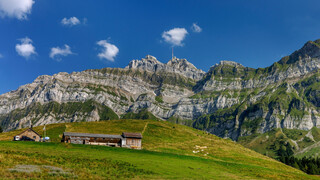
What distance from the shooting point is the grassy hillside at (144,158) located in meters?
38.5

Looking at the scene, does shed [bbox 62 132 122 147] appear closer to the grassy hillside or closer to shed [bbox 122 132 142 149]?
shed [bbox 122 132 142 149]

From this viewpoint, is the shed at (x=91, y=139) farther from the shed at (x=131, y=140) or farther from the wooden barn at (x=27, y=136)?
the wooden barn at (x=27, y=136)

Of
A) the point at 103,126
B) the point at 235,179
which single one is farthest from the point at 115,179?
the point at 103,126

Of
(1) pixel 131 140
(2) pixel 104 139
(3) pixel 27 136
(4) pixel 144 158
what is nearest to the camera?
(4) pixel 144 158

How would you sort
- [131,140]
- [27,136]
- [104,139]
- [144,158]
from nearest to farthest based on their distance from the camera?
1. [144,158]
2. [131,140]
3. [104,139]
4. [27,136]

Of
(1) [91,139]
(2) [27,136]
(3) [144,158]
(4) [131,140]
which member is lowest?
(3) [144,158]

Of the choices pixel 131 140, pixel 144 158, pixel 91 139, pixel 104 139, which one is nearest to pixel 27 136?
pixel 91 139

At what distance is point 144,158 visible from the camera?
206 feet

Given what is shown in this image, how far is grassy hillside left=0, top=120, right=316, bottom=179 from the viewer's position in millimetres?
38531

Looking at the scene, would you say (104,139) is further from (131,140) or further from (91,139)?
(131,140)

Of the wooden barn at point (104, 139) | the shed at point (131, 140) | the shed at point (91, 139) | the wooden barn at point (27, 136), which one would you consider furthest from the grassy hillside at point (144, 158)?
the shed at point (91, 139)

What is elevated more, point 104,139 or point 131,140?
point 104,139

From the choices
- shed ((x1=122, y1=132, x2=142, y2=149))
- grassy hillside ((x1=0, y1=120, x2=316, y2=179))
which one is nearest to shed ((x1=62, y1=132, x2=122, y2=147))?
shed ((x1=122, y1=132, x2=142, y2=149))

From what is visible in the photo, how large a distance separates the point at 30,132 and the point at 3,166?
6705 cm
